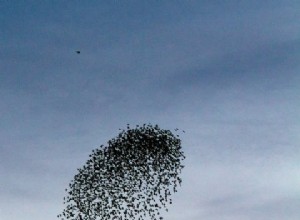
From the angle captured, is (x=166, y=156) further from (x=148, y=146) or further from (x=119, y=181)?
(x=119, y=181)

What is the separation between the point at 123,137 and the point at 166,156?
547 cm

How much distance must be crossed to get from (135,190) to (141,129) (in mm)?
A: 6949

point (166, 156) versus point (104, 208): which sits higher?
point (166, 156)

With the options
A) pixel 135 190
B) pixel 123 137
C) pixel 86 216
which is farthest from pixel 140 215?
pixel 123 137

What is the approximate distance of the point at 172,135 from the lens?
133 ft

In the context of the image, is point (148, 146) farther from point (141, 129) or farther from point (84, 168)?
point (84, 168)

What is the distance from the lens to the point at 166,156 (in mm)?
40500

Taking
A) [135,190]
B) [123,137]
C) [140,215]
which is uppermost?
[123,137]

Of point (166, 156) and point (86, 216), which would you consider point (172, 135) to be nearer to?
point (166, 156)

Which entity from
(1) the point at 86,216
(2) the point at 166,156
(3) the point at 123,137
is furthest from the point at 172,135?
(1) the point at 86,216

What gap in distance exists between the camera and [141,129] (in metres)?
40.0

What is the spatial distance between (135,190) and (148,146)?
17.0ft

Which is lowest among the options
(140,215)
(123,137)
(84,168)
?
(140,215)

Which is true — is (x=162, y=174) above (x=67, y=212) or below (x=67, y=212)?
above
